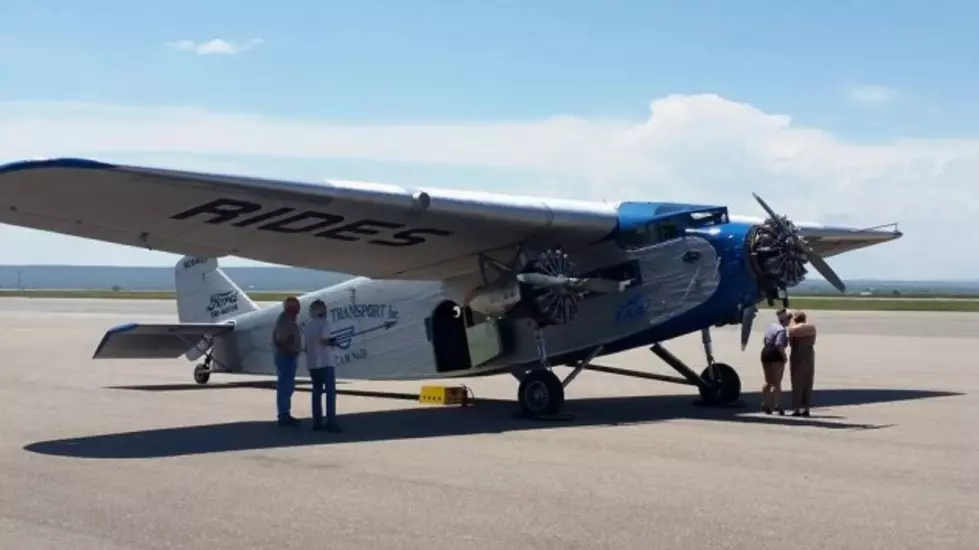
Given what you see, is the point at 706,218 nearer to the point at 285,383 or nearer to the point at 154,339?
the point at 285,383

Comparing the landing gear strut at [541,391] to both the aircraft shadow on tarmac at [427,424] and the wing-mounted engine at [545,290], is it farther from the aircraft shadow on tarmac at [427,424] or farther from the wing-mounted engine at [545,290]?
the wing-mounted engine at [545,290]

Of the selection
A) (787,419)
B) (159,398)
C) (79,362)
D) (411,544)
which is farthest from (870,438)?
(79,362)

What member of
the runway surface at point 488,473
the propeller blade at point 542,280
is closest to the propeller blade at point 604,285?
the propeller blade at point 542,280

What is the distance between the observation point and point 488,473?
9.83m

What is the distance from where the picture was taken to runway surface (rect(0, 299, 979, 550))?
Answer: 740cm

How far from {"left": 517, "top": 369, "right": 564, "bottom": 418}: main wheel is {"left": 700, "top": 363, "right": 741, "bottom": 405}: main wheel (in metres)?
2.54

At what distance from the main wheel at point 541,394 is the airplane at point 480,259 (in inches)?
0.7

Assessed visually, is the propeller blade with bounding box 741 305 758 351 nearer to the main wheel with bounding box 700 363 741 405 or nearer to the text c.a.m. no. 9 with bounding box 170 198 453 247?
the main wheel with bounding box 700 363 741 405

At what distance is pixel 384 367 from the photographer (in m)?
17.3

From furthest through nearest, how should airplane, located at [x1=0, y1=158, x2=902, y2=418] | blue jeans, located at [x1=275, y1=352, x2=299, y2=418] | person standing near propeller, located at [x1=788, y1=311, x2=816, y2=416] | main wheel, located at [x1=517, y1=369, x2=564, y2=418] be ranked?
1. main wheel, located at [x1=517, y1=369, x2=564, y2=418]
2. person standing near propeller, located at [x1=788, y1=311, x2=816, y2=416]
3. blue jeans, located at [x1=275, y1=352, x2=299, y2=418]
4. airplane, located at [x1=0, y1=158, x2=902, y2=418]

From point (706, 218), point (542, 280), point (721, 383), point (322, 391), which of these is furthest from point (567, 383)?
point (322, 391)

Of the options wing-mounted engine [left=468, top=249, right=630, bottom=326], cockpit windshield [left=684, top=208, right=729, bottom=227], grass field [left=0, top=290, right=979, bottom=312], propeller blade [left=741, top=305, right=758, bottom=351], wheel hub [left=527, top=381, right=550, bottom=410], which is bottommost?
wheel hub [left=527, top=381, right=550, bottom=410]

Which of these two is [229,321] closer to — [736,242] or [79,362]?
[79,362]

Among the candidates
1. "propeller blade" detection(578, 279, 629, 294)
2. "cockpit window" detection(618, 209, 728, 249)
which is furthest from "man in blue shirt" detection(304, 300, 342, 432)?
"cockpit window" detection(618, 209, 728, 249)
